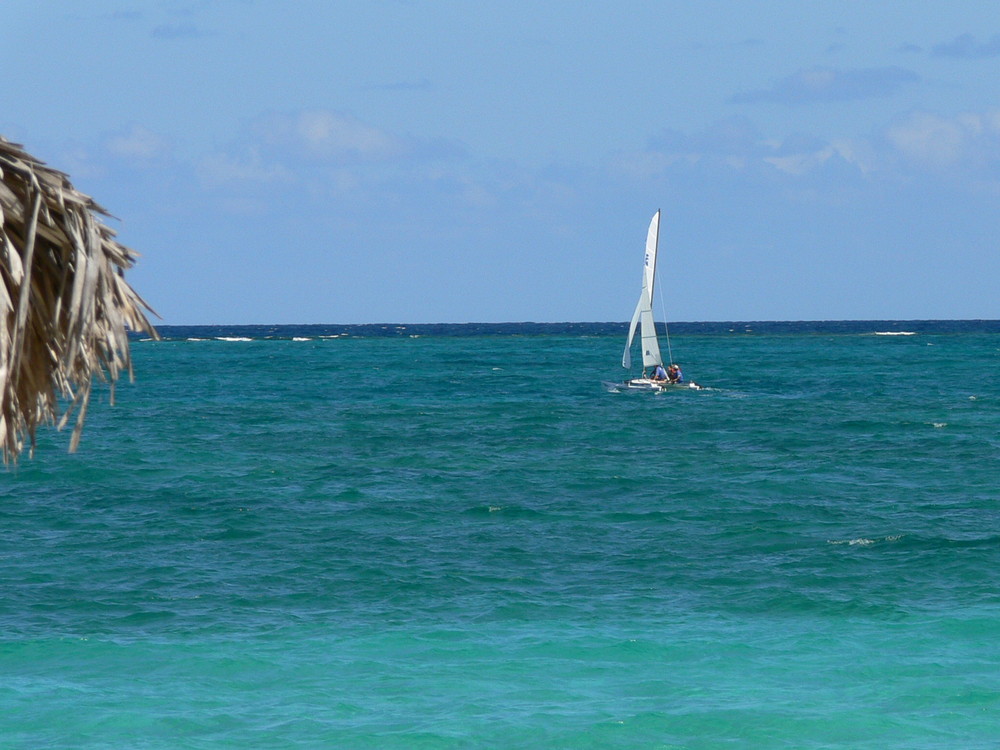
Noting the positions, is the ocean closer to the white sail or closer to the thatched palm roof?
the thatched palm roof

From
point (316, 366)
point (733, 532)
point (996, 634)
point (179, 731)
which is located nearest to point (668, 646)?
point (996, 634)

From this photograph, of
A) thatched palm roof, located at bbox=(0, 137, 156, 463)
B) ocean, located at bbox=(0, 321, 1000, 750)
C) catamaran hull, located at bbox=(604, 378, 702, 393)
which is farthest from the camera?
catamaran hull, located at bbox=(604, 378, 702, 393)

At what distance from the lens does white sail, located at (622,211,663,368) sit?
5625 centimetres

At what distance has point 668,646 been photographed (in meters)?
14.8

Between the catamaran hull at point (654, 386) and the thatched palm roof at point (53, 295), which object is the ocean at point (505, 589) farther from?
the catamaran hull at point (654, 386)

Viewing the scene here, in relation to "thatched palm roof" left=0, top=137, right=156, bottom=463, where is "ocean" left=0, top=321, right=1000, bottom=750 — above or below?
below

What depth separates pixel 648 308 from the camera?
56.2m

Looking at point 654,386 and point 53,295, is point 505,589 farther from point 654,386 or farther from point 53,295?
point 654,386

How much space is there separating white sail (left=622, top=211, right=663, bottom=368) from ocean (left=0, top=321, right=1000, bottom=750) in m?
17.7

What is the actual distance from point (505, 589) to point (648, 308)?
3973cm

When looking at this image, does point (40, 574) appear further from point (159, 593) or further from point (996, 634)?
point (996, 634)

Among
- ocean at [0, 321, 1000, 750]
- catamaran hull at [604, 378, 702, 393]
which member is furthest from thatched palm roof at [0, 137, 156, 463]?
catamaran hull at [604, 378, 702, 393]

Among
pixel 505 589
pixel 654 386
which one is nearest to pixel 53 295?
pixel 505 589

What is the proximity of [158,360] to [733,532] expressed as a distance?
87.2 meters
